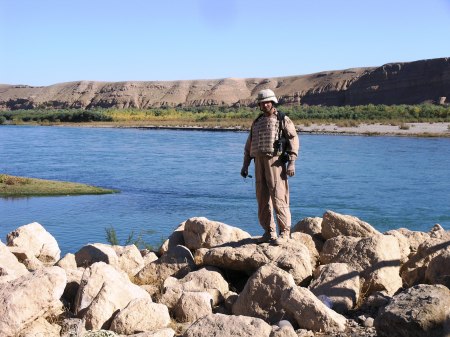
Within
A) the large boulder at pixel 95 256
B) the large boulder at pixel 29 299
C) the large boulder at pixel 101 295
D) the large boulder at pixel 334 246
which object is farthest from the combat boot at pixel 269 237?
the large boulder at pixel 29 299

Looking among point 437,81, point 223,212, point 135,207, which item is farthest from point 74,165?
point 437,81

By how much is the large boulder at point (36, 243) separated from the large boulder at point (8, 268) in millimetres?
2067

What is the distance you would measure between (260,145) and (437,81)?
311 feet

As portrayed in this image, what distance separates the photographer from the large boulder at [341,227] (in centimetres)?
840

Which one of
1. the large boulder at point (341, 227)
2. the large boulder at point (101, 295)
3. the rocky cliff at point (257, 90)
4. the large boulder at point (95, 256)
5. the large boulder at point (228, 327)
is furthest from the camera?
the rocky cliff at point (257, 90)

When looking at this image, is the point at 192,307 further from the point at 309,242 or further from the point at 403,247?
the point at 403,247

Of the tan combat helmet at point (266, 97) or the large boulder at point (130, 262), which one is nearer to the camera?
the tan combat helmet at point (266, 97)

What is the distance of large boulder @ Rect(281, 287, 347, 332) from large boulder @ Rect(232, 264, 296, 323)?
0.73 feet

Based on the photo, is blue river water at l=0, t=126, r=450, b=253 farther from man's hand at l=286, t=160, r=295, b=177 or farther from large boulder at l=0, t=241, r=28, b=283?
man's hand at l=286, t=160, r=295, b=177

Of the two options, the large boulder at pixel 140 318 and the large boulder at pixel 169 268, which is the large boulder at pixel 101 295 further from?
the large boulder at pixel 169 268

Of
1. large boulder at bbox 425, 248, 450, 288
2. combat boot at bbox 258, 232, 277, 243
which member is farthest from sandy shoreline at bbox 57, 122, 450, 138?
large boulder at bbox 425, 248, 450, 288

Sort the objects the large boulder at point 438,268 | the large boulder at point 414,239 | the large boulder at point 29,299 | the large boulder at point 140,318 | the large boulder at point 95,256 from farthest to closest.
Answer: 1. the large boulder at point 95,256
2. the large boulder at point 414,239
3. the large boulder at point 438,268
4. the large boulder at point 140,318
5. the large boulder at point 29,299

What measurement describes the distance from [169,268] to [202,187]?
52.8 feet

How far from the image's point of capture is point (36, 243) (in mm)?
10570
